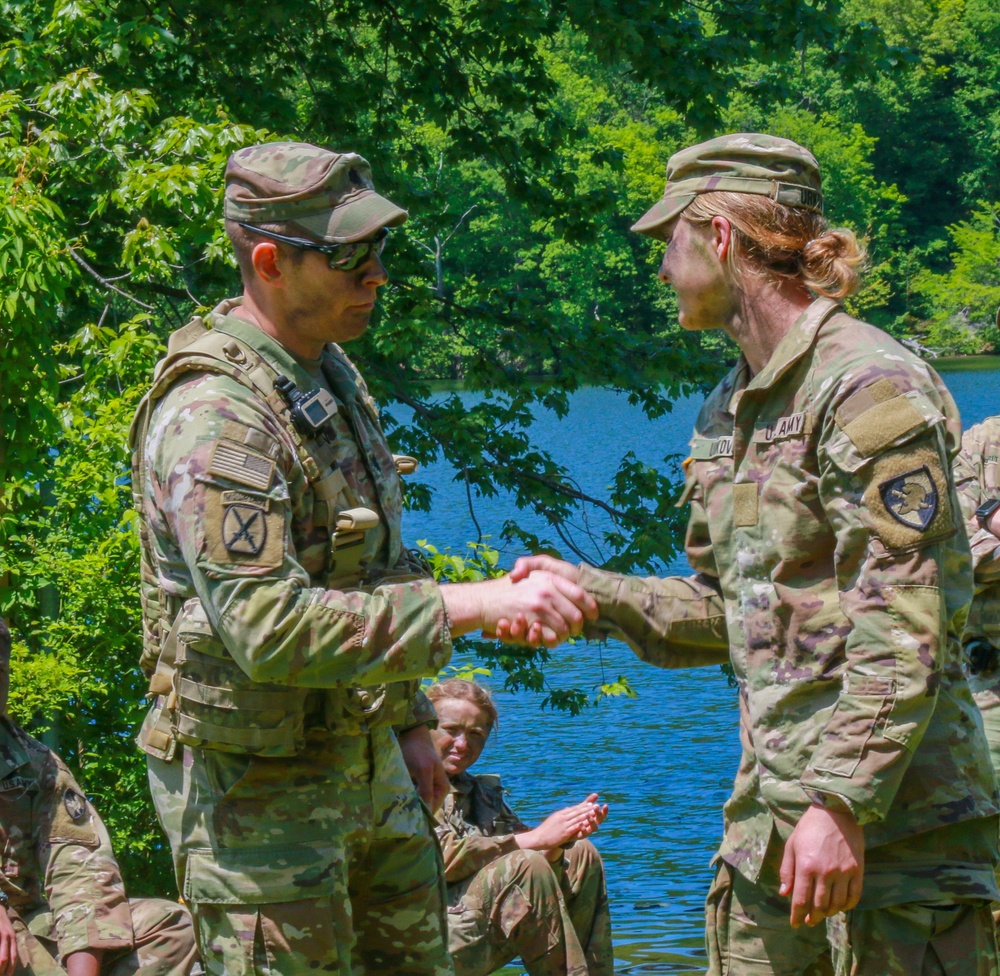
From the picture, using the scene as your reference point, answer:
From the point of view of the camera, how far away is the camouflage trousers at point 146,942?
478cm

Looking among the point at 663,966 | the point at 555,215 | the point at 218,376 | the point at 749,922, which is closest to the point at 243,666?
the point at 218,376

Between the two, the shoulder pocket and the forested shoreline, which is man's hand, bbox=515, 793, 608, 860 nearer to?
the forested shoreline

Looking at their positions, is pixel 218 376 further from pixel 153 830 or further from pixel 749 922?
pixel 153 830

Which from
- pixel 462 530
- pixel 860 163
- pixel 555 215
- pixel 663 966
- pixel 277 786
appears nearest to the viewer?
pixel 277 786

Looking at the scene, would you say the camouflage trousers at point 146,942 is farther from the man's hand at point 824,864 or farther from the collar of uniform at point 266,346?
the man's hand at point 824,864

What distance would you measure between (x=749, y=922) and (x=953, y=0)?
70.8 m

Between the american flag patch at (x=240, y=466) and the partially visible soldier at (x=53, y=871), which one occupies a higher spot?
the american flag patch at (x=240, y=466)

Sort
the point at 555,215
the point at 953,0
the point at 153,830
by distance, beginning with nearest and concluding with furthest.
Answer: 1. the point at 153,830
2. the point at 555,215
3. the point at 953,0

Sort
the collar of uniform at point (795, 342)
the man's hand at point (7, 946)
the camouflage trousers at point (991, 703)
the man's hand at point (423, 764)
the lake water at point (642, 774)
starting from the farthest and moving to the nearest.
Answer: the lake water at point (642, 774) → the camouflage trousers at point (991, 703) → the man's hand at point (7, 946) → the man's hand at point (423, 764) → the collar of uniform at point (795, 342)

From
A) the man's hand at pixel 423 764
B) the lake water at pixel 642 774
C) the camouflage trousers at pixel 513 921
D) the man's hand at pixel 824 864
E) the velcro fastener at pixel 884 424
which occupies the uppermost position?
the velcro fastener at pixel 884 424

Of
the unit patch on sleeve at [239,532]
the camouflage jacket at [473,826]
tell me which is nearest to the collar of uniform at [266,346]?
the unit patch on sleeve at [239,532]

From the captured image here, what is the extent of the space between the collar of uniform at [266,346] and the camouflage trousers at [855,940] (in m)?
1.46

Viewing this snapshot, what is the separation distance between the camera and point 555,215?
10.4 metres

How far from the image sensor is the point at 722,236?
3367 millimetres
